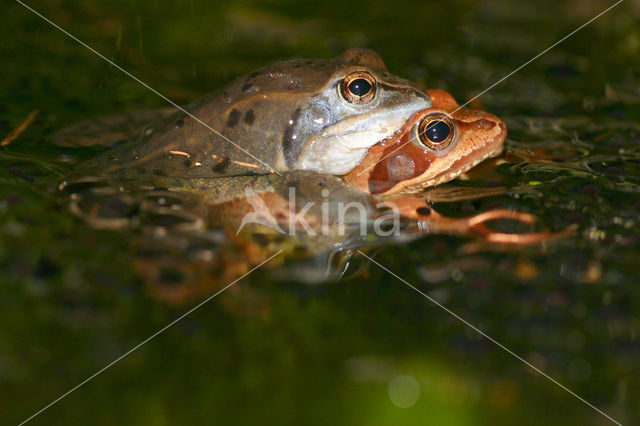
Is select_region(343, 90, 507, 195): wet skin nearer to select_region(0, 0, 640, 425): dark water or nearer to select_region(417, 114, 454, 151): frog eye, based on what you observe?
select_region(417, 114, 454, 151): frog eye

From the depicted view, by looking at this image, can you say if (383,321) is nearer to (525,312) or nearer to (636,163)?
(525,312)

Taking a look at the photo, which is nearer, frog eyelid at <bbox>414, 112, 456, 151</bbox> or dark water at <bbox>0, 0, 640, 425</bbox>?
dark water at <bbox>0, 0, 640, 425</bbox>

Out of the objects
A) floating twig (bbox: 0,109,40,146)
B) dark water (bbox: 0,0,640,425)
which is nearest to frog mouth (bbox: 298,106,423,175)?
dark water (bbox: 0,0,640,425)

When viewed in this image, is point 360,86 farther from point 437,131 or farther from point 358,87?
point 437,131

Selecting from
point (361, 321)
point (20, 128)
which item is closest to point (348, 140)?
point (361, 321)

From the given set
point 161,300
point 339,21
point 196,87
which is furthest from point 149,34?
point 161,300

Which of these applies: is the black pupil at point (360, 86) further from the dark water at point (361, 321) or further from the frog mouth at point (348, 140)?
the dark water at point (361, 321)
